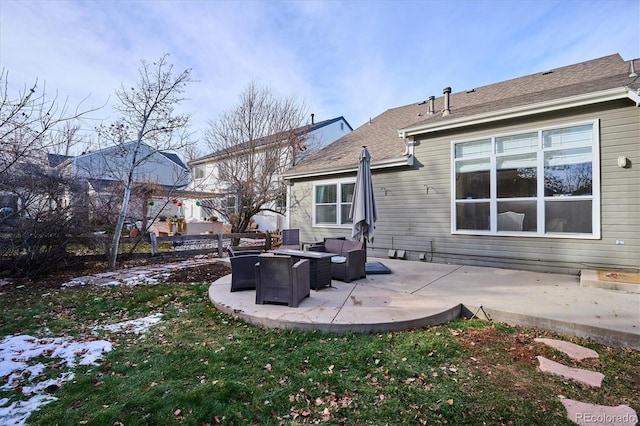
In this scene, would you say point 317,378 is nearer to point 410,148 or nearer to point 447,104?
point 410,148

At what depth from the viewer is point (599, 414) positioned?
219 centimetres

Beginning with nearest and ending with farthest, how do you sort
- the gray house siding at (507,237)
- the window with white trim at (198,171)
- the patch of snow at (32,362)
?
the patch of snow at (32,362) < the gray house siding at (507,237) < the window with white trim at (198,171)

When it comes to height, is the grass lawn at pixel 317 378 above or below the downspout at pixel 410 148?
below

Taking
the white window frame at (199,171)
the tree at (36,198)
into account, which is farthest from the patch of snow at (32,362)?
the white window frame at (199,171)

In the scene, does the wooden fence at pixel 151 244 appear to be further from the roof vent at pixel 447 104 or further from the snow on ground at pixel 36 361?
the roof vent at pixel 447 104

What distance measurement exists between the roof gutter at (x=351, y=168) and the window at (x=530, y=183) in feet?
3.96

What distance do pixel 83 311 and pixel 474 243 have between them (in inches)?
300

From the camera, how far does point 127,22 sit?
7887 millimetres

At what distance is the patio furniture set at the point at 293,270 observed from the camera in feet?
13.9

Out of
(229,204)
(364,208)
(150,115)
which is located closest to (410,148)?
(364,208)

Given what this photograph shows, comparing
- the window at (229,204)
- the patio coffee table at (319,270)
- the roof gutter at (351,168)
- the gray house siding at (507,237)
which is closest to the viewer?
the patio coffee table at (319,270)

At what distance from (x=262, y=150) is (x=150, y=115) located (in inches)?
271

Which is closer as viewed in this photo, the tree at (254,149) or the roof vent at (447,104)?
the roof vent at (447,104)

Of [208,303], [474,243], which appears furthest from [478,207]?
[208,303]
